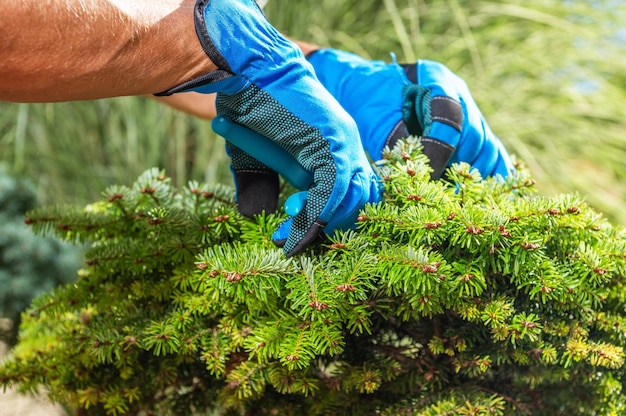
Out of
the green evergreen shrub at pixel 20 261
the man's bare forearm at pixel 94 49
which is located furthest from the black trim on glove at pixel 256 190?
the green evergreen shrub at pixel 20 261

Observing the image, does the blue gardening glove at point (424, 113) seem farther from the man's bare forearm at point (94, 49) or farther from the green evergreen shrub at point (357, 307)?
the man's bare forearm at point (94, 49)

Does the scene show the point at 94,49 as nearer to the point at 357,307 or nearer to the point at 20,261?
the point at 357,307

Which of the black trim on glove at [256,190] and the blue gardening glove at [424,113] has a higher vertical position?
the blue gardening glove at [424,113]

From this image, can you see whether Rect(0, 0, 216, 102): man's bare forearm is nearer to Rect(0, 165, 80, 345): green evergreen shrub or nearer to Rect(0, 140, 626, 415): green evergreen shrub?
Rect(0, 140, 626, 415): green evergreen shrub

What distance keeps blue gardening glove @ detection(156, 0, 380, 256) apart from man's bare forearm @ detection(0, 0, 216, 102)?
2 centimetres

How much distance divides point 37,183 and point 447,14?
4.60 ft

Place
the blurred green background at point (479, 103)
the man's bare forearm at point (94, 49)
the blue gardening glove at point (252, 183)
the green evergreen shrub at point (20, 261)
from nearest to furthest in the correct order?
the man's bare forearm at point (94, 49)
the blue gardening glove at point (252, 183)
the green evergreen shrub at point (20, 261)
the blurred green background at point (479, 103)

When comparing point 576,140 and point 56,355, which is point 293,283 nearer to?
point 56,355

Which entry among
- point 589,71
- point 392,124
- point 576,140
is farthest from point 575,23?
point 392,124

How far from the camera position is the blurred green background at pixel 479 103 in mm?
1875

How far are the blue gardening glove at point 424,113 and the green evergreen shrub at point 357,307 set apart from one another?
59mm

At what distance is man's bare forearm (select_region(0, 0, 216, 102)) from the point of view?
481 millimetres

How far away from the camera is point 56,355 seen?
738 millimetres

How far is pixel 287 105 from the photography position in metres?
0.59
